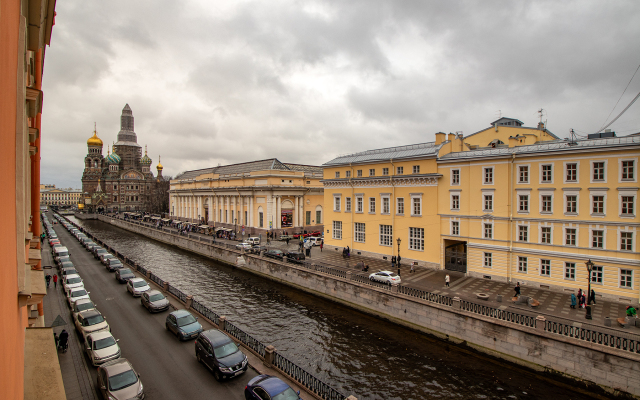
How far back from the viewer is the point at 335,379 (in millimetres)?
14297

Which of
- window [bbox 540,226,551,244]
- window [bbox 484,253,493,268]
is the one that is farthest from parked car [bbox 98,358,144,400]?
window [bbox 540,226,551,244]

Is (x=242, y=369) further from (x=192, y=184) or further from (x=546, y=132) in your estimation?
(x=192, y=184)

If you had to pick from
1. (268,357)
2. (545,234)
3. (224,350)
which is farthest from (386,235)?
(224,350)

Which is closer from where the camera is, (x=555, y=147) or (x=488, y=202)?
(x=555, y=147)

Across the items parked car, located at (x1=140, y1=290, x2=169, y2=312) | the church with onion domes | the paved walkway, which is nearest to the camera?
the paved walkway

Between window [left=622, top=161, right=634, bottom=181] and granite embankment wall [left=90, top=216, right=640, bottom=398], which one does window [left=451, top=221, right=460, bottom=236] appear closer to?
granite embankment wall [left=90, top=216, right=640, bottom=398]

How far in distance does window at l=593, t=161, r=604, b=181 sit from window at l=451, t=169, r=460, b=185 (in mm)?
→ 8247

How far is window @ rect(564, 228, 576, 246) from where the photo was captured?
20438mm

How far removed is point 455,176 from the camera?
85.0ft

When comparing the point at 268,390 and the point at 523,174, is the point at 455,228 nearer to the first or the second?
the point at 523,174

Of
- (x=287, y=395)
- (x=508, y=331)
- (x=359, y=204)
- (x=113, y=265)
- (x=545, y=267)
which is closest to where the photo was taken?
(x=287, y=395)

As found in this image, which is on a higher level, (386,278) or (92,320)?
(386,278)

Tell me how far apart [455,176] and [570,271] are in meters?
9.72

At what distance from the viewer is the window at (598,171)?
19641 mm
